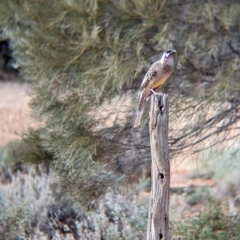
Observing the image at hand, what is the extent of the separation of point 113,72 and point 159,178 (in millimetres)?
1615

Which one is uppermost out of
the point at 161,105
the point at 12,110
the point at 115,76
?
the point at 12,110

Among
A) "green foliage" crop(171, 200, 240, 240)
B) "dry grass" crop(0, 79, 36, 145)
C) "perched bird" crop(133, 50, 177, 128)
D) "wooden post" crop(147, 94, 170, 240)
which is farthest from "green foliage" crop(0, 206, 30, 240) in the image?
"dry grass" crop(0, 79, 36, 145)

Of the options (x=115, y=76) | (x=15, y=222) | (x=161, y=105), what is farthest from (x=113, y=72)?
(x=15, y=222)

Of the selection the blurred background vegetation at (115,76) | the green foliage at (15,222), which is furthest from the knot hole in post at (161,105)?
the green foliage at (15,222)

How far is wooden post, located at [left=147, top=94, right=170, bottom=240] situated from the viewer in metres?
4.19

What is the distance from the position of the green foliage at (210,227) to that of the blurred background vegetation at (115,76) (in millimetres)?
621

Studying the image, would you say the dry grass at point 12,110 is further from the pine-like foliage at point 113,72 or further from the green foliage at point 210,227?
the pine-like foliage at point 113,72

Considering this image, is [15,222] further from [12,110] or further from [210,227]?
[12,110]

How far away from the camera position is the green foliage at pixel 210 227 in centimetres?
620

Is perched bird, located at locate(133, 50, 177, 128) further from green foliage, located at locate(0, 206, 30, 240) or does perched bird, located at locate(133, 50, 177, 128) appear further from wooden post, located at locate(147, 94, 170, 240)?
green foliage, located at locate(0, 206, 30, 240)

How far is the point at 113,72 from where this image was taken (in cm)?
569

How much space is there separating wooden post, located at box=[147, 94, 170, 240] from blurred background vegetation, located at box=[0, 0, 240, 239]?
4.92 ft

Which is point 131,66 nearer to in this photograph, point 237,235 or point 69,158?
point 69,158

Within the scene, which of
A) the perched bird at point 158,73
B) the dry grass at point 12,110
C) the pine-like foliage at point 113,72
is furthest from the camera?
the dry grass at point 12,110
